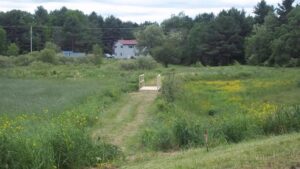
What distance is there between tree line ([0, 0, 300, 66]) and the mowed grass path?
4310 cm

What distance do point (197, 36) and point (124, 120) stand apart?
68320mm

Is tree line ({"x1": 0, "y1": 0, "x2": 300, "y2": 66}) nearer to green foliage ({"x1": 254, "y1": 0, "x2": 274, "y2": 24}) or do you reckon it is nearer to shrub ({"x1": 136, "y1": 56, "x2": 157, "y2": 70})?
green foliage ({"x1": 254, "y1": 0, "x2": 274, "y2": 24})

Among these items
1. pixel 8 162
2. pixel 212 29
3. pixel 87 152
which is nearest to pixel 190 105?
pixel 87 152

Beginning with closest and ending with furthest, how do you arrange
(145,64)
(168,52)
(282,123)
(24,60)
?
1. (282,123)
2. (145,64)
3. (24,60)
4. (168,52)

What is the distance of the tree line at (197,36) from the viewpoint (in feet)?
232

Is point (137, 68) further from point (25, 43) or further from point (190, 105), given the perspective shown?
point (25, 43)

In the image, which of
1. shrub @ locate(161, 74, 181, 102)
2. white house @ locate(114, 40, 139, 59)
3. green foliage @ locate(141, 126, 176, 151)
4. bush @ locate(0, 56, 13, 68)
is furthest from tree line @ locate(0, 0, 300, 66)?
green foliage @ locate(141, 126, 176, 151)

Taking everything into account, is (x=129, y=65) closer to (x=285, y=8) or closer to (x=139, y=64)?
(x=139, y=64)

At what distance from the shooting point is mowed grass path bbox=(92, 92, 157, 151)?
50.9 ft

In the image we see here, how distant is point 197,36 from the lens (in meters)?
86.8

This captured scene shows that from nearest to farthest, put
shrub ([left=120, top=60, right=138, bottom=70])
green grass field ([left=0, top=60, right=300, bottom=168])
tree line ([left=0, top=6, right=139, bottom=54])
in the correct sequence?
green grass field ([left=0, top=60, right=300, bottom=168]), shrub ([left=120, top=60, right=138, bottom=70]), tree line ([left=0, top=6, right=139, bottom=54])

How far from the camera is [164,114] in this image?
20688 mm

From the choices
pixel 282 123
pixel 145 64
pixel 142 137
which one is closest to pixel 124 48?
pixel 145 64

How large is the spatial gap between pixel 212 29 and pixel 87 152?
76.3m
